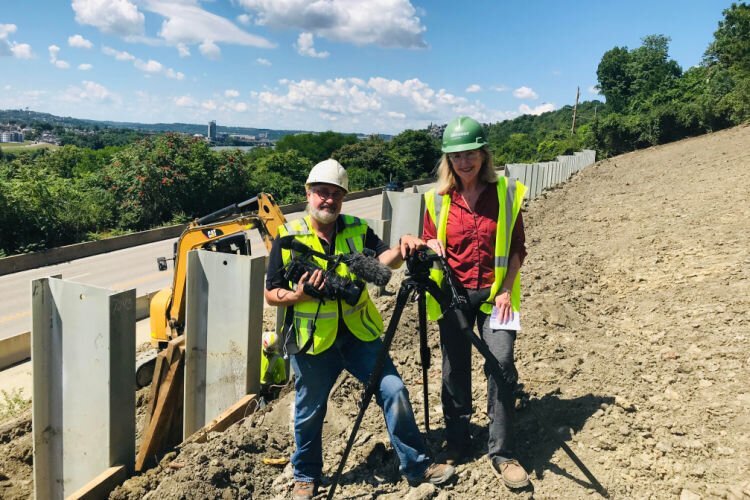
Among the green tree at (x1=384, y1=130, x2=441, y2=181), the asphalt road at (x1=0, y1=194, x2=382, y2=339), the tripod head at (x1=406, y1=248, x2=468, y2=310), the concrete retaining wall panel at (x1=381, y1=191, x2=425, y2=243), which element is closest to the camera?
the tripod head at (x1=406, y1=248, x2=468, y2=310)

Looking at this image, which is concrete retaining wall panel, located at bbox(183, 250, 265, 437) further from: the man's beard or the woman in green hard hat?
the woman in green hard hat

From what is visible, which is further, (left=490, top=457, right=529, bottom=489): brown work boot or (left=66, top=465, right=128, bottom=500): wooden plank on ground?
(left=66, top=465, right=128, bottom=500): wooden plank on ground

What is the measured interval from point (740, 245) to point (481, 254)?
4.93 m

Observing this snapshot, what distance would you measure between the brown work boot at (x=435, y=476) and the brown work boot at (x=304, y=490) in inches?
22.2

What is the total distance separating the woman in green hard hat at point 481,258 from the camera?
297 cm

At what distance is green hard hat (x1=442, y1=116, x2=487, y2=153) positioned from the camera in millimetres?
2945

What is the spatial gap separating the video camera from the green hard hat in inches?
31.0

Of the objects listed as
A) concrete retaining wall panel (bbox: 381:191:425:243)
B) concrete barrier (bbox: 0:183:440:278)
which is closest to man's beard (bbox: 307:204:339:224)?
concrete retaining wall panel (bbox: 381:191:425:243)

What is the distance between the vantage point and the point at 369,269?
279cm

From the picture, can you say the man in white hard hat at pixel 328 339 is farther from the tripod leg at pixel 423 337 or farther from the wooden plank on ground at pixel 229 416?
the wooden plank on ground at pixel 229 416

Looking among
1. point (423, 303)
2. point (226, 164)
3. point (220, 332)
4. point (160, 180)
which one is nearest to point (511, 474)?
point (423, 303)

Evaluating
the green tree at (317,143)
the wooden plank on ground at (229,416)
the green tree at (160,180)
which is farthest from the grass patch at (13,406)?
the green tree at (317,143)

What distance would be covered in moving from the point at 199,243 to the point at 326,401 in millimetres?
4254

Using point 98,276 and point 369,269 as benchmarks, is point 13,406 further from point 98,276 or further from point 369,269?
point 98,276
